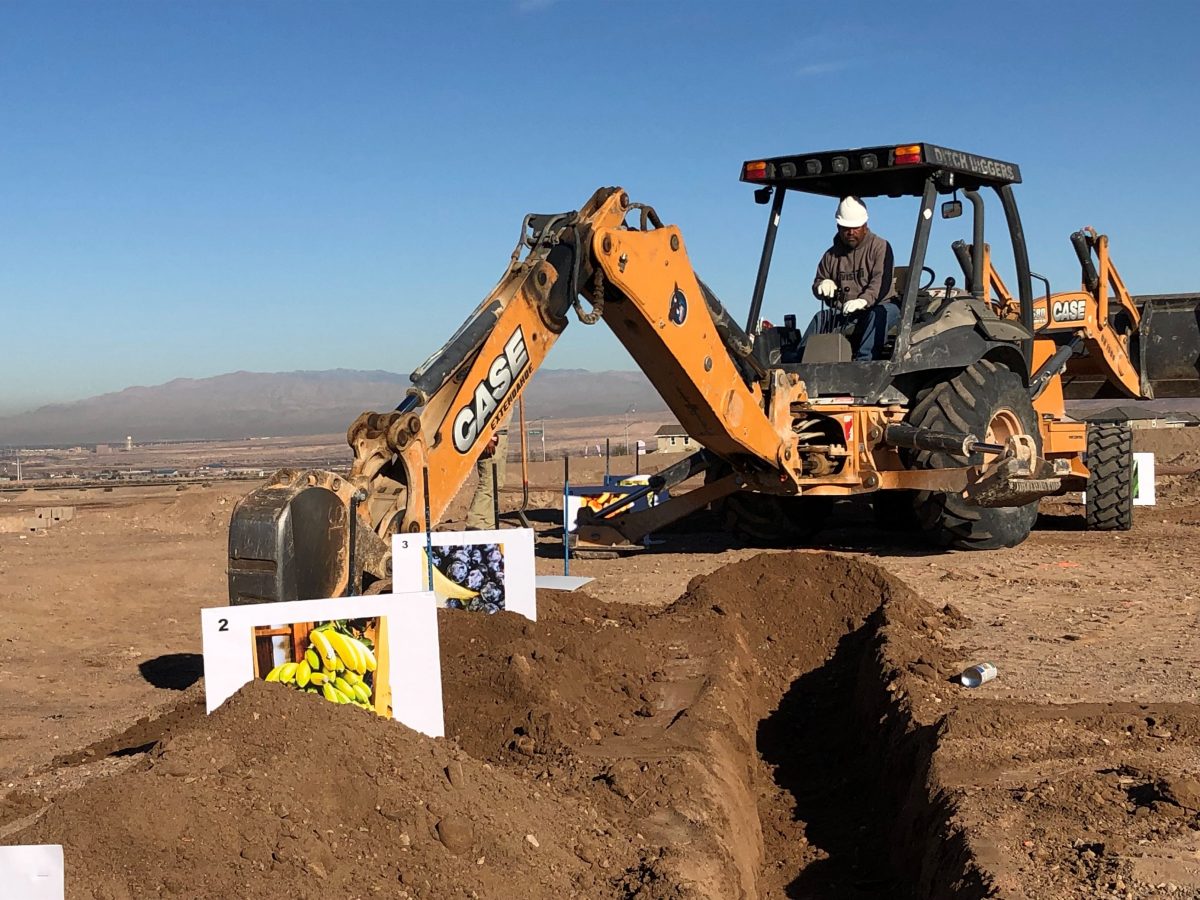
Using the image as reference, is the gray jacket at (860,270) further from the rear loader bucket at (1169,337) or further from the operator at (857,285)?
the rear loader bucket at (1169,337)

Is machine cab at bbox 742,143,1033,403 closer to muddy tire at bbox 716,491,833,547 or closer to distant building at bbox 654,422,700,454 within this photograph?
muddy tire at bbox 716,491,833,547

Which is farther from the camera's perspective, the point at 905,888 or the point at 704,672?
the point at 704,672

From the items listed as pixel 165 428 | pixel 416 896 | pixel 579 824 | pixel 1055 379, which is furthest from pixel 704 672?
pixel 165 428

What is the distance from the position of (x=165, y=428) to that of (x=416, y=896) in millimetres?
155781

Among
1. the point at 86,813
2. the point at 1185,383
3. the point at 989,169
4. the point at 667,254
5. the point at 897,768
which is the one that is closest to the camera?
the point at 86,813

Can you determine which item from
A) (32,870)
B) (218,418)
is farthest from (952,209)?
(218,418)

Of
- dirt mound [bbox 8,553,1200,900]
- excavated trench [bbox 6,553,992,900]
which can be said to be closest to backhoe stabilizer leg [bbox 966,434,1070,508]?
excavated trench [bbox 6,553,992,900]

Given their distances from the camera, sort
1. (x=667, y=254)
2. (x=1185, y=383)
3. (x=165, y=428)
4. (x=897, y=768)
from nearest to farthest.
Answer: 1. (x=897, y=768)
2. (x=667, y=254)
3. (x=1185, y=383)
4. (x=165, y=428)

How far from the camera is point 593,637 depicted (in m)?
8.66

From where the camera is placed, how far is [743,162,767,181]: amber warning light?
480 inches

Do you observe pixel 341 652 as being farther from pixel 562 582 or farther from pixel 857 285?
pixel 857 285

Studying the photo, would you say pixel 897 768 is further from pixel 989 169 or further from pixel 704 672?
pixel 989 169

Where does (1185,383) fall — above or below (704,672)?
above

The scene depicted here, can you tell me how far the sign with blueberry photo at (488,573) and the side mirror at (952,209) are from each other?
5.21 m
